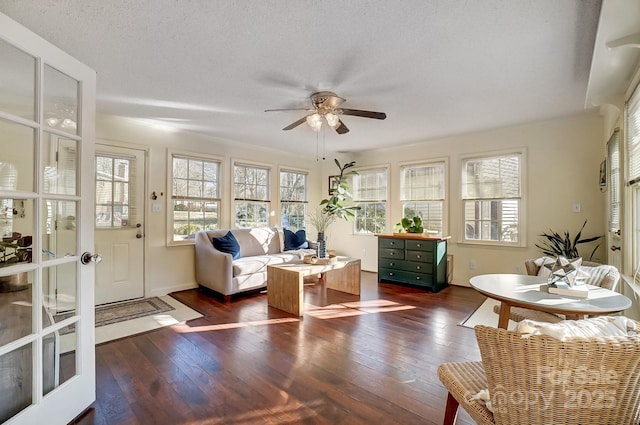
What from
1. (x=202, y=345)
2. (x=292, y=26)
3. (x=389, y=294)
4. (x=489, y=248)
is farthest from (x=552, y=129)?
(x=202, y=345)

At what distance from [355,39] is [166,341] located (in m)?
2.95

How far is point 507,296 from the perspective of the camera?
66.7 inches

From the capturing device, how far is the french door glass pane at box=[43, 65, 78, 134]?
154cm

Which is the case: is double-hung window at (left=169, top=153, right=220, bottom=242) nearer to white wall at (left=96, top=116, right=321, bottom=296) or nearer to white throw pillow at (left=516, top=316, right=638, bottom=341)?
white wall at (left=96, top=116, right=321, bottom=296)

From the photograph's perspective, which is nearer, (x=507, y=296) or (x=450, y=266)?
(x=507, y=296)

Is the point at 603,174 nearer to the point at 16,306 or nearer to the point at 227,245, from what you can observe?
the point at 227,245

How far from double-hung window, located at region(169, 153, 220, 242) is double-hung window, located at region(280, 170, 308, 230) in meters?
1.40

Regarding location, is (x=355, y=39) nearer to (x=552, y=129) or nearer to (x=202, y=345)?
(x=202, y=345)

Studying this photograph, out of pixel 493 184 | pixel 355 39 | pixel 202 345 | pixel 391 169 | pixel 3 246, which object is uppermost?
pixel 355 39

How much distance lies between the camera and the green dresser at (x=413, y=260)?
14.1ft

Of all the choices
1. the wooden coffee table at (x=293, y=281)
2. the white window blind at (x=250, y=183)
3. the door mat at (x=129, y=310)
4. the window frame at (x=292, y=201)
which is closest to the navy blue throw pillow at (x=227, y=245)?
the wooden coffee table at (x=293, y=281)

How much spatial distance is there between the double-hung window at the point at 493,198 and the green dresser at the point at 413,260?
2.00 ft

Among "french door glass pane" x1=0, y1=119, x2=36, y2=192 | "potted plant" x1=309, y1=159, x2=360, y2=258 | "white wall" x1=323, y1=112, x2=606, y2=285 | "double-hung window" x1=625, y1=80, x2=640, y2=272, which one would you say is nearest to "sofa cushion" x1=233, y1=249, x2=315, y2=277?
"potted plant" x1=309, y1=159, x2=360, y2=258

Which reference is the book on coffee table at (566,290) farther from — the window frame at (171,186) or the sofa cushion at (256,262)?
the window frame at (171,186)
